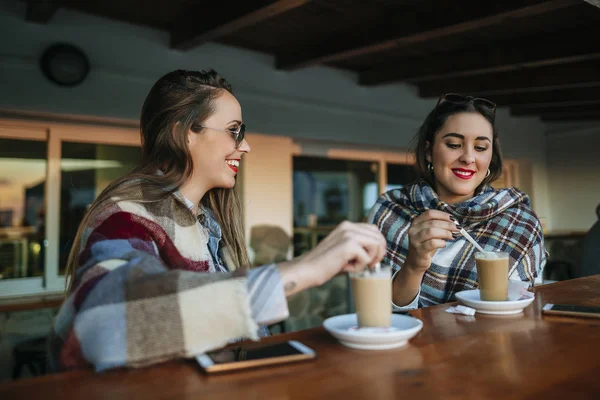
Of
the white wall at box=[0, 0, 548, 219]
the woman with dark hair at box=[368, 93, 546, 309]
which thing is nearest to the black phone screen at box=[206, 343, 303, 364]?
the woman with dark hair at box=[368, 93, 546, 309]

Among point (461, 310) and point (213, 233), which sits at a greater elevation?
point (213, 233)

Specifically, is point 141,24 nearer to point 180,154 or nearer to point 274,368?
point 180,154

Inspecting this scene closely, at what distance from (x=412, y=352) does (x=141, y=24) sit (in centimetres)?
349

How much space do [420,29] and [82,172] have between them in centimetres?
288

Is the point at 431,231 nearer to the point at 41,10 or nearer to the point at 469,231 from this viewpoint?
the point at 469,231

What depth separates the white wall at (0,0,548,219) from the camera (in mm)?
3170

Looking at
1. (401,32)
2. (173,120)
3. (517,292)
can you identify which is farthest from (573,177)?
(173,120)

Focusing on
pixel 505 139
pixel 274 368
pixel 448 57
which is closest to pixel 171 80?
pixel 274 368

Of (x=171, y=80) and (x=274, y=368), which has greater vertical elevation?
(x=171, y=80)

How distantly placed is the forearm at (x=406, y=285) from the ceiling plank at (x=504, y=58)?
3.04 metres

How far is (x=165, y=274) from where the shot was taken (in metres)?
0.90

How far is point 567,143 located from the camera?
306 inches

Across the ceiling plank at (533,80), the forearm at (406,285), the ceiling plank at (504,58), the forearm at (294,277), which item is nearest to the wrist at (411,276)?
the forearm at (406,285)

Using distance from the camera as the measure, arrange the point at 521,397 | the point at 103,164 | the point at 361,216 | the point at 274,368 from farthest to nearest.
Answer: the point at 361,216 → the point at 103,164 → the point at 274,368 → the point at 521,397
